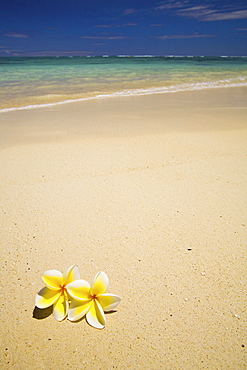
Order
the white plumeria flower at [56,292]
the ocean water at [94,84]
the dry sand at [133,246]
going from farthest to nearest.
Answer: the ocean water at [94,84], the white plumeria flower at [56,292], the dry sand at [133,246]

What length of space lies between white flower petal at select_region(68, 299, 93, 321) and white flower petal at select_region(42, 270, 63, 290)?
0.39 ft

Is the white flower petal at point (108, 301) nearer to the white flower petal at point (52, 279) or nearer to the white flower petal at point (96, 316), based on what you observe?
the white flower petal at point (96, 316)

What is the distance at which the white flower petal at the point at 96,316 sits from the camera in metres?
1.30

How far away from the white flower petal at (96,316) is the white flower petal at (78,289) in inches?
2.7

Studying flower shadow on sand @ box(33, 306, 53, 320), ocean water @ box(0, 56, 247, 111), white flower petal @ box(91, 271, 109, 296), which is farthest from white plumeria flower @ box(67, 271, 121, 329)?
ocean water @ box(0, 56, 247, 111)

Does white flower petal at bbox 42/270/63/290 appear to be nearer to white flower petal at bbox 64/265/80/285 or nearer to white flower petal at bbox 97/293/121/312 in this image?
white flower petal at bbox 64/265/80/285

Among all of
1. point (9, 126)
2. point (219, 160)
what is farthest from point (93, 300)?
point (9, 126)

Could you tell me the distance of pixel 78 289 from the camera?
1332 millimetres

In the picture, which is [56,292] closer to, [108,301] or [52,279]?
[52,279]

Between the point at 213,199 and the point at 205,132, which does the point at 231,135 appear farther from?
the point at 213,199

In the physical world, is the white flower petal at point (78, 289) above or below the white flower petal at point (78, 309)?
above

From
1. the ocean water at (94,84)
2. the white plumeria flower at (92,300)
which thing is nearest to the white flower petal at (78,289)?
the white plumeria flower at (92,300)

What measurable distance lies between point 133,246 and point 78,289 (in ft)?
1.92

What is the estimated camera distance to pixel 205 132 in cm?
441
